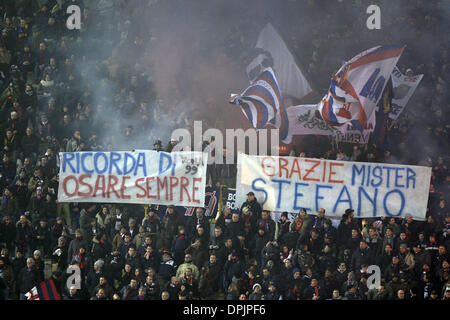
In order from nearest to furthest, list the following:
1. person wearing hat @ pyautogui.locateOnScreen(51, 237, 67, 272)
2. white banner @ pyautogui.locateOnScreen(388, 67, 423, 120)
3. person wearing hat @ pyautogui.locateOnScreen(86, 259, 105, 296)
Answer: person wearing hat @ pyautogui.locateOnScreen(86, 259, 105, 296), person wearing hat @ pyautogui.locateOnScreen(51, 237, 67, 272), white banner @ pyautogui.locateOnScreen(388, 67, 423, 120)

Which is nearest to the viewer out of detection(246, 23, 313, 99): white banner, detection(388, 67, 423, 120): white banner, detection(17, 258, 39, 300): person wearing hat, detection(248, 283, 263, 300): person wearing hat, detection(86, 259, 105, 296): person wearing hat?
detection(248, 283, 263, 300): person wearing hat

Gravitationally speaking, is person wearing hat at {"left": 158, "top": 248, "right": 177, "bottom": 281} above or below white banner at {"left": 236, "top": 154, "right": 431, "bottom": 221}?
below

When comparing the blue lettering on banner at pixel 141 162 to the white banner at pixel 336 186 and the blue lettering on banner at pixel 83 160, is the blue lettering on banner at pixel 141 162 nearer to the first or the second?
the blue lettering on banner at pixel 83 160

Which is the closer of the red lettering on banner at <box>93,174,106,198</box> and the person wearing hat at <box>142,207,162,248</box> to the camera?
the person wearing hat at <box>142,207,162,248</box>

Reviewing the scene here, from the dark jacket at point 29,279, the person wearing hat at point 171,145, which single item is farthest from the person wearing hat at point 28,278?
the person wearing hat at point 171,145

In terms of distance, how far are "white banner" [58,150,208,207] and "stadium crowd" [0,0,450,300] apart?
23 cm

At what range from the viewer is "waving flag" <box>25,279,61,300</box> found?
32.4 feet

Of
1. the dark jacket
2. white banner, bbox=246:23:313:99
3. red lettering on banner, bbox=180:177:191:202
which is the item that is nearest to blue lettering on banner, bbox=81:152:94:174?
red lettering on banner, bbox=180:177:191:202

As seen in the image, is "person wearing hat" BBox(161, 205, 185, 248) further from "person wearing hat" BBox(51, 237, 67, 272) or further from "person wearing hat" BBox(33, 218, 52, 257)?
"person wearing hat" BBox(33, 218, 52, 257)

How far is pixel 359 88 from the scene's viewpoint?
37.0 feet

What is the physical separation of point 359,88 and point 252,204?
2534 millimetres

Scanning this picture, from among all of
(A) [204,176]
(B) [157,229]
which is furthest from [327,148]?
(B) [157,229]

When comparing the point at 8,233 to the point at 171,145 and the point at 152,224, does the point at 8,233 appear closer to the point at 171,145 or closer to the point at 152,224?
the point at 152,224
